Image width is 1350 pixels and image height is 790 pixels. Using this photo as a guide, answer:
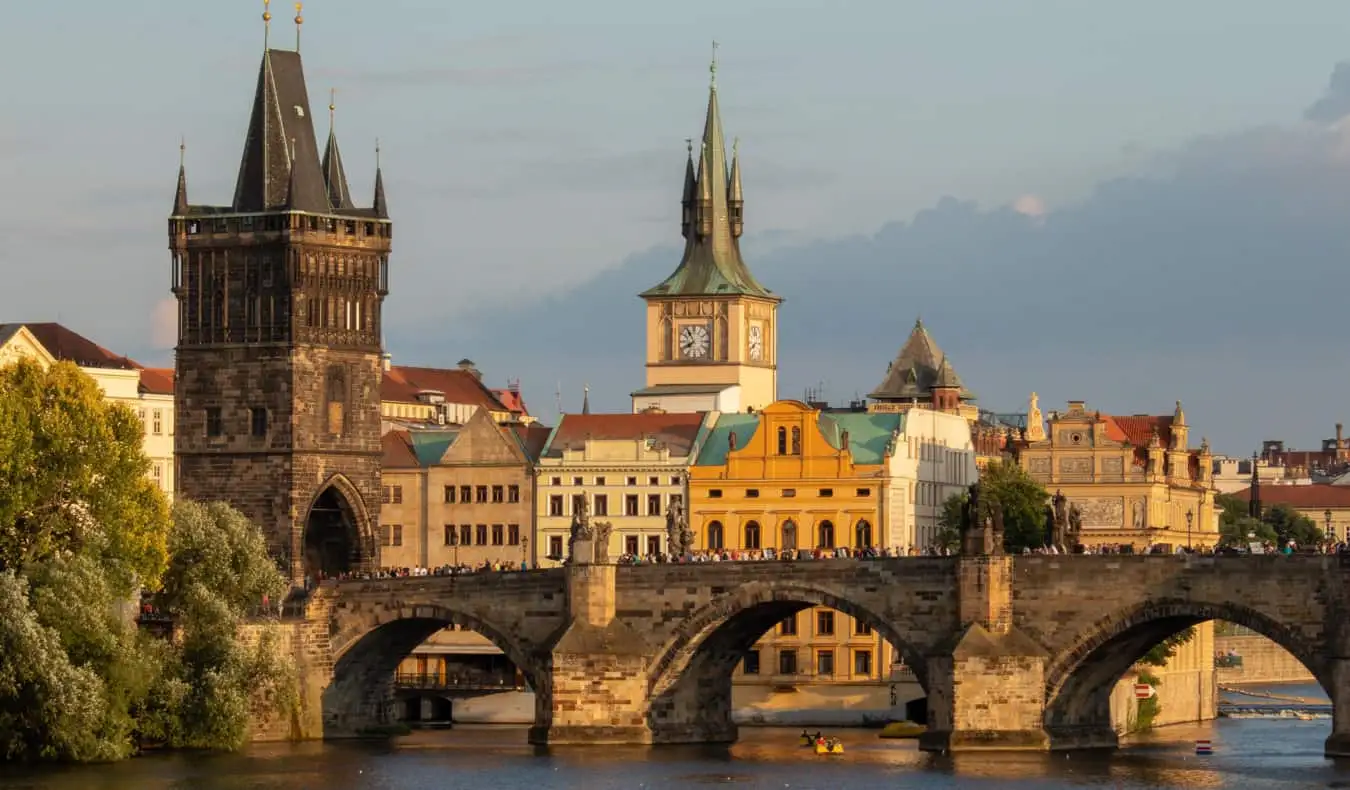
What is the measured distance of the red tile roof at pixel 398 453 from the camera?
493 ft

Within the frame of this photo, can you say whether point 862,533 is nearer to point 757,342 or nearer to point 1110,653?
point 757,342

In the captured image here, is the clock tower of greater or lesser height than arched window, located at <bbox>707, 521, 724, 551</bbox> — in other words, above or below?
above

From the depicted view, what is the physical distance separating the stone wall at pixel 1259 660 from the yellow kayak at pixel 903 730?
51076 millimetres

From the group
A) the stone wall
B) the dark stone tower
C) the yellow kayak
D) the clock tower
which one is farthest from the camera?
the stone wall

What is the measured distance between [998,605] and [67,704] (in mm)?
27292

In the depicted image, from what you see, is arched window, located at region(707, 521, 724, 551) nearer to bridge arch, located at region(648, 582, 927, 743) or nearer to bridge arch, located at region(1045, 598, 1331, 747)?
bridge arch, located at region(648, 582, 927, 743)

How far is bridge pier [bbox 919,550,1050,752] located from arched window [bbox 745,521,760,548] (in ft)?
111

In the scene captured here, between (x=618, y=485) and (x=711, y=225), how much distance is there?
71.0 feet

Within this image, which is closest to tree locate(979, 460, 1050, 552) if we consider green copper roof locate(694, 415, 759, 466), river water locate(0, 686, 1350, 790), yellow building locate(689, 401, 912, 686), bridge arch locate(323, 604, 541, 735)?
yellow building locate(689, 401, 912, 686)

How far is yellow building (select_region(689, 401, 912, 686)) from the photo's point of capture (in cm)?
14500

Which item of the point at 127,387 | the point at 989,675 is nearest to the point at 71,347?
the point at 127,387

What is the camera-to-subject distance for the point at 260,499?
132 meters

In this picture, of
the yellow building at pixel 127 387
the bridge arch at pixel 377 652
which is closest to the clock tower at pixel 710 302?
the yellow building at pixel 127 387

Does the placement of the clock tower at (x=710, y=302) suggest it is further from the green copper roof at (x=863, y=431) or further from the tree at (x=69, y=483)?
the tree at (x=69, y=483)
